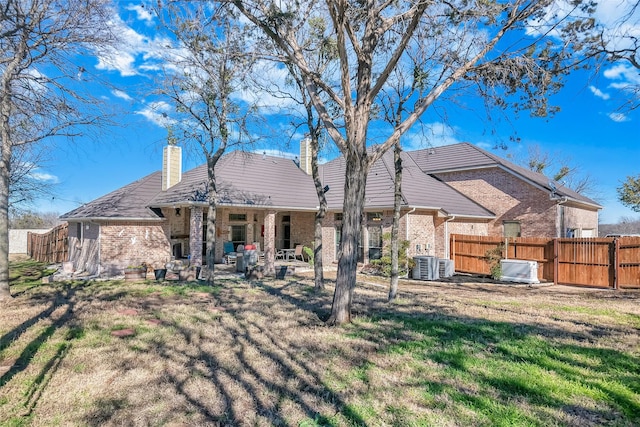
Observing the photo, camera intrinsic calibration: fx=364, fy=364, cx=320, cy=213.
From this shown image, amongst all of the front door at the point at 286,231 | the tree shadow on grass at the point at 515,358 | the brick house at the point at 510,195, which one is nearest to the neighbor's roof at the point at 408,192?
the brick house at the point at 510,195

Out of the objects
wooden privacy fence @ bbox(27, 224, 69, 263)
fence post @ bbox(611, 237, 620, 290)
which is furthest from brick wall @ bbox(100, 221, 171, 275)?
fence post @ bbox(611, 237, 620, 290)

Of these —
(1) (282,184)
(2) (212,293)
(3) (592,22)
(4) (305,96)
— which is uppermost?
(3) (592,22)

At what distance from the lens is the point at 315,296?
9531 mm

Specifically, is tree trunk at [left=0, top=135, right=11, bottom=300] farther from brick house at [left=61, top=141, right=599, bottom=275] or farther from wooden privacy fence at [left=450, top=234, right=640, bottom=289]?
wooden privacy fence at [left=450, top=234, right=640, bottom=289]

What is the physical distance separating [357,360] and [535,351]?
2.58m

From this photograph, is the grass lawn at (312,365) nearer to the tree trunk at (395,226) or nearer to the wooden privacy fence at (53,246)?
the tree trunk at (395,226)

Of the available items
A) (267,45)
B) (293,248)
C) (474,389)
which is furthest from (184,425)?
(293,248)

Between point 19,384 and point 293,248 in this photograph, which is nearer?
point 19,384

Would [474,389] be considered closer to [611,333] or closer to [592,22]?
[611,333]

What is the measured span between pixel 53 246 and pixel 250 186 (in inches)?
537

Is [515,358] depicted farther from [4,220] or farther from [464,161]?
[464,161]

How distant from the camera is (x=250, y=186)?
701 inches

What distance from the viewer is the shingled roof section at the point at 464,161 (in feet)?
65.8

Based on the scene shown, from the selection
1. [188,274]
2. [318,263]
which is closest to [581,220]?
[318,263]
